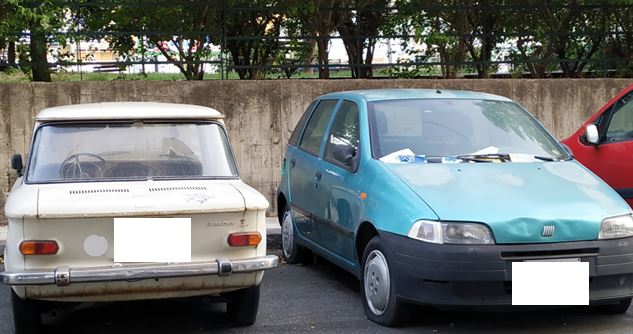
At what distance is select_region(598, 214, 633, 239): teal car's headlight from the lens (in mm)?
5277

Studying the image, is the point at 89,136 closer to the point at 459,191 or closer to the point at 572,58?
the point at 459,191

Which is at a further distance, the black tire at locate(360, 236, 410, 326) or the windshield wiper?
the windshield wiper

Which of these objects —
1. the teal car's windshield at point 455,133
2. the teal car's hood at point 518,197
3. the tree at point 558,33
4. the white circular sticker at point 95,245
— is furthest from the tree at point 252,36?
the white circular sticker at point 95,245

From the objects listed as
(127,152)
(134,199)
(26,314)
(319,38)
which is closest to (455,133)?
(127,152)

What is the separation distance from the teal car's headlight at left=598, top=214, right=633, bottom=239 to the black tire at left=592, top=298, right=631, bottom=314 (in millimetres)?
669

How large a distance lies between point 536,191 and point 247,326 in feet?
7.01

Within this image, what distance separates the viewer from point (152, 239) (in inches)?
195

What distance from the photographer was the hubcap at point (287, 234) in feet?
25.6

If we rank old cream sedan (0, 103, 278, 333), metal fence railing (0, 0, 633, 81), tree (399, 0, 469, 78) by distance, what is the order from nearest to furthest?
old cream sedan (0, 103, 278, 333)
metal fence railing (0, 0, 633, 81)
tree (399, 0, 469, 78)

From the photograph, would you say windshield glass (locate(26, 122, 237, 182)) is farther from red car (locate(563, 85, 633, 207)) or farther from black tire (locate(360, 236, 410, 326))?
red car (locate(563, 85, 633, 207))

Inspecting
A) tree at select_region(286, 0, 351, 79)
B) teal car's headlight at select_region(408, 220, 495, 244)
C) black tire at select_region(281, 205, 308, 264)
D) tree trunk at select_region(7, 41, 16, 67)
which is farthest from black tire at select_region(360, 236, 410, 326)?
tree trunk at select_region(7, 41, 16, 67)

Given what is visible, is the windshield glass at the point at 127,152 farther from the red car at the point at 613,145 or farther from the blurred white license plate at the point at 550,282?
the red car at the point at 613,145

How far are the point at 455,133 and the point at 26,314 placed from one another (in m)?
3.30

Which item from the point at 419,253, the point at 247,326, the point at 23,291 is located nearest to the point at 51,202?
the point at 23,291
